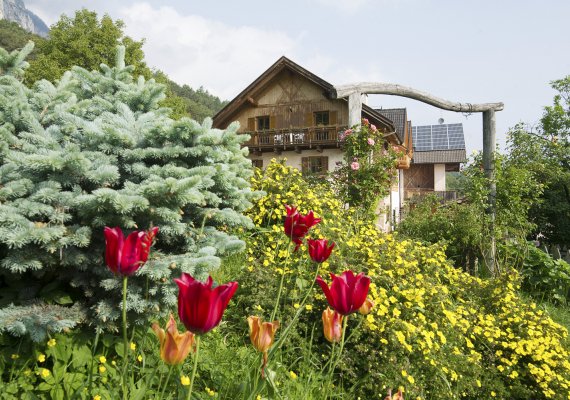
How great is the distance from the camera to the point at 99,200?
203 centimetres

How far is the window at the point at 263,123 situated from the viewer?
1988 centimetres

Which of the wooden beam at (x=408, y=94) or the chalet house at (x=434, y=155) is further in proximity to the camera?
the chalet house at (x=434, y=155)

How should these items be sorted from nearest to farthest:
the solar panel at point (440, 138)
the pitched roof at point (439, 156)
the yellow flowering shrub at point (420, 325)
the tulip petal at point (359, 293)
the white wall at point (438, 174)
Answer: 1. the tulip petal at point (359, 293)
2. the yellow flowering shrub at point (420, 325)
3. the pitched roof at point (439, 156)
4. the solar panel at point (440, 138)
5. the white wall at point (438, 174)

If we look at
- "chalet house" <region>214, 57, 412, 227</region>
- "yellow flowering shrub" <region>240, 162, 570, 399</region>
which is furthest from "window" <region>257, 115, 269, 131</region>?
"yellow flowering shrub" <region>240, 162, 570, 399</region>

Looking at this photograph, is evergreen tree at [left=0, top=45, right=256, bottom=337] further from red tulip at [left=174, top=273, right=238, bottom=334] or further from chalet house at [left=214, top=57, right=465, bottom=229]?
chalet house at [left=214, top=57, right=465, bottom=229]

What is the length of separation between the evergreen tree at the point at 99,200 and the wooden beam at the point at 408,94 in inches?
168

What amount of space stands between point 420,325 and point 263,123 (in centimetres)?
1759

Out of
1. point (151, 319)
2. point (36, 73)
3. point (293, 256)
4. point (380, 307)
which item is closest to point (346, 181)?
point (293, 256)

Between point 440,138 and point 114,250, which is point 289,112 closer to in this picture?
point 440,138

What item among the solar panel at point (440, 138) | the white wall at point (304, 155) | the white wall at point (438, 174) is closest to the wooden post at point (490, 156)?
the white wall at point (304, 155)

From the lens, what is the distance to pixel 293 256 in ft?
11.8

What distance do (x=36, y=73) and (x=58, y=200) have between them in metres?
18.7

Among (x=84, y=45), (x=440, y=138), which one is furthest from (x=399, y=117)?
(x=84, y=45)

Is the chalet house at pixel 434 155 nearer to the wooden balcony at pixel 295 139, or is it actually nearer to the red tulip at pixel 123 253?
the wooden balcony at pixel 295 139
